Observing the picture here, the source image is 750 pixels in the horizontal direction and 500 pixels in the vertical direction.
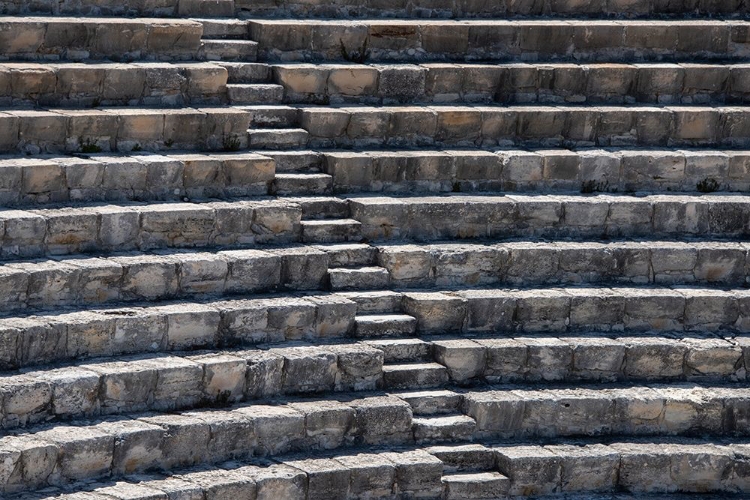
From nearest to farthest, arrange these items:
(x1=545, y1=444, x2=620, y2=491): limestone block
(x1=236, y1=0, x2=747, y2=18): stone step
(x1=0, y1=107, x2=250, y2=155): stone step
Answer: (x1=0, y1=107, x2=250, y2=155): stone step < (x1=545, y1=444, x2=620, y2=491): limestone block < (x1=236, y1=0, x2=747, y2=18): stone step

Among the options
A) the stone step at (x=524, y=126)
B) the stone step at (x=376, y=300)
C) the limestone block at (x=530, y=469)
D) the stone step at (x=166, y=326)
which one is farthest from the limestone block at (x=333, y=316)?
the stone step at (x=524, y=126)

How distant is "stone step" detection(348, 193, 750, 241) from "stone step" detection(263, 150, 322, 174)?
22.9 inches

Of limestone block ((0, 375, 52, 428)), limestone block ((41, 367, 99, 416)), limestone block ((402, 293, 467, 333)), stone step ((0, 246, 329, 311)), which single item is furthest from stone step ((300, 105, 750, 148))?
limestone block ((0, 375, 52, 428))

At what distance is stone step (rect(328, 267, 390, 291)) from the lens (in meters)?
14.6

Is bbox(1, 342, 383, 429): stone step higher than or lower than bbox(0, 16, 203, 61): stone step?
lower

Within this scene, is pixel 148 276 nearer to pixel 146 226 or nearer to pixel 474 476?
pixel 146 226

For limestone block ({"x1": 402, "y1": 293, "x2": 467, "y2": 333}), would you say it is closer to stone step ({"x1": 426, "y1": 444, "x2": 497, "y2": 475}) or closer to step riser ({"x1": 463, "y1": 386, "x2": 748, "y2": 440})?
step riser ({"x1": 463, "y1": 386, "x2": 748, "y2": 440})

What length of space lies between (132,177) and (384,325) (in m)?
2.80

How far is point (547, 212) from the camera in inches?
627

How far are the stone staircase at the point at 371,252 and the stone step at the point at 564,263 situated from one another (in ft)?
0.11

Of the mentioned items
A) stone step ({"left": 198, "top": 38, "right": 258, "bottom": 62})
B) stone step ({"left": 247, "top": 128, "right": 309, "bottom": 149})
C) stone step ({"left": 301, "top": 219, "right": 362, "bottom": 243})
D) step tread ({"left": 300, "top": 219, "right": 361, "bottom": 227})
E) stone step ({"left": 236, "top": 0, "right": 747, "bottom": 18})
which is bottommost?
stone step ({"left": 301, "top": 219, "right": 362, "bottom": 243})

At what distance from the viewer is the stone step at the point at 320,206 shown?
15.0 m

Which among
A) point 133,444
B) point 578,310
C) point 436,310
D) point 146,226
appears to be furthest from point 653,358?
point 133,444

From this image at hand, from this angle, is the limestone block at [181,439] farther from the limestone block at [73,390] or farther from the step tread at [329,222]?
the step tread at [329,222]
